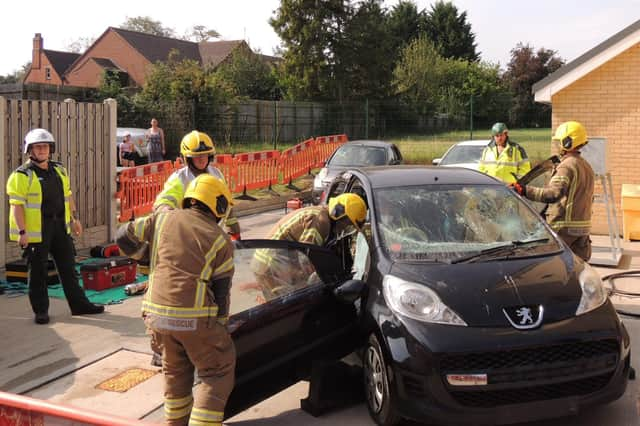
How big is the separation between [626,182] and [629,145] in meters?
0.61

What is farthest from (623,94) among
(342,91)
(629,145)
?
(342,91)

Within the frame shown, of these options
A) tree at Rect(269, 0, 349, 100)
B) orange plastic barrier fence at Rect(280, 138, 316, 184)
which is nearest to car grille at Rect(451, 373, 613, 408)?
orange plastic barrier fence at Rect(280, 138, 316, 184)

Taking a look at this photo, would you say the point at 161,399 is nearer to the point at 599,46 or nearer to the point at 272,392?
the point at 272,392

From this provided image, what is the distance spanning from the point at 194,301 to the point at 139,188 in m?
8.57

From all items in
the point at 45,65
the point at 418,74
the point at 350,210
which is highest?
the point at 45,65

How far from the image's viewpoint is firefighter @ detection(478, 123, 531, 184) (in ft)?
29.1

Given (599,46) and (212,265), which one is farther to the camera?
(599,46)

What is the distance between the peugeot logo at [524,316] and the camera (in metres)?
3.85

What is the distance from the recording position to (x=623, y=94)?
35.8 feet

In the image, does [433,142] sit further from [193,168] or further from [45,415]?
[45,415]

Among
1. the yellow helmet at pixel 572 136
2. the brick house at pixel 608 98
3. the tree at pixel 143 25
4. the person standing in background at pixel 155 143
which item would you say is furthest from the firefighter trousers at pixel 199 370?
the tree at pixel 143 25

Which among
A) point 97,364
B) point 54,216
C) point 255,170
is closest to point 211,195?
point 97,364

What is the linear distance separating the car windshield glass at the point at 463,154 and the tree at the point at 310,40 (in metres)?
26.5

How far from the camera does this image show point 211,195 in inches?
142
